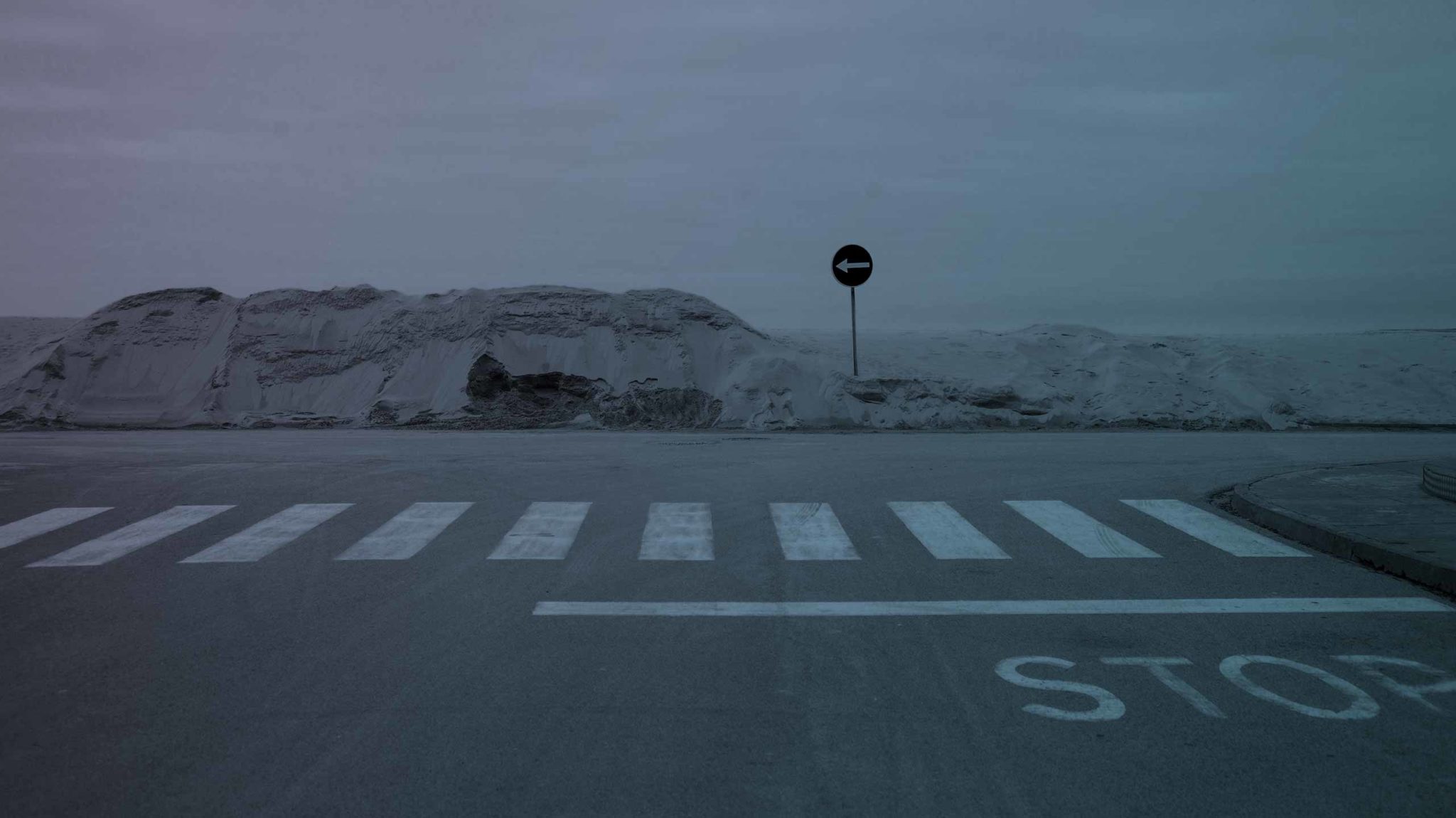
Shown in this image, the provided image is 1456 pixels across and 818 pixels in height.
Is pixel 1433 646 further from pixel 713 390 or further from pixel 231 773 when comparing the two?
pixel 713 390

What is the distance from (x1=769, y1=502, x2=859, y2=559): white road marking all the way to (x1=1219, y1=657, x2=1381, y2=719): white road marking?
11.5 ft

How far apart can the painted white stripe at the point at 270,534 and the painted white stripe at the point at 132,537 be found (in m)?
0.62

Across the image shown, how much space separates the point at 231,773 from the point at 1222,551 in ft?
25.2

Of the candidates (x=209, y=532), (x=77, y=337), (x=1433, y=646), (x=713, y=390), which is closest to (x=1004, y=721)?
(x=1433, y=646)

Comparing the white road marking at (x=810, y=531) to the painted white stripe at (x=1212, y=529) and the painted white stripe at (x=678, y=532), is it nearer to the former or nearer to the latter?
the painted white stripe at (x=678, y=532)

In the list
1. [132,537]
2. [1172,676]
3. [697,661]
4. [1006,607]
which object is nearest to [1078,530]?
[1006,607]

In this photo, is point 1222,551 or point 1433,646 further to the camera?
point 1222,551

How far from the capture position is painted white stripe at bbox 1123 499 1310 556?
9.73 meters

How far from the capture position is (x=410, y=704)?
5672 mm

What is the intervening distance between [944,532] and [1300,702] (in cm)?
484

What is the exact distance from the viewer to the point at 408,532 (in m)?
10.5

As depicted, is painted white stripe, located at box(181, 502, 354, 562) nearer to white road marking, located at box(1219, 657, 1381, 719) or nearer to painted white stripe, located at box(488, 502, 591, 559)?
painted white stripe, located at box(488, 502, 591, 559)

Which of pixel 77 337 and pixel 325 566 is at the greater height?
pixel 77 337

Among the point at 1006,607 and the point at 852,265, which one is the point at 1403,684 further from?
the point at 852,265
